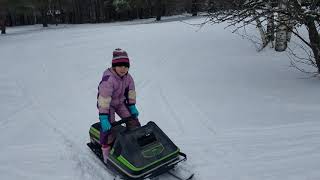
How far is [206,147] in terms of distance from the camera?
697cm

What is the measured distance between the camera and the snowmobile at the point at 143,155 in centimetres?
545

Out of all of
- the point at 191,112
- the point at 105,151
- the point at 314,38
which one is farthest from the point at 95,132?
the point at 314,38

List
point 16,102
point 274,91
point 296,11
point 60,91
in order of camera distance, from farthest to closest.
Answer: point 60,91 < point 16,102 < point 274,91 < point 296,11

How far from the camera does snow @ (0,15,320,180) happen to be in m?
6.39

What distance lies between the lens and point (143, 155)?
18.2 feet

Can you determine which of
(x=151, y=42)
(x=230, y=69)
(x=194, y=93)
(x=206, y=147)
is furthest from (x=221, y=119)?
(x=151, y=42)

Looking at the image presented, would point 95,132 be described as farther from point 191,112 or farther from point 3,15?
point 3,15

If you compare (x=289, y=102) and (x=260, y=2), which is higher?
(x=260, y=2)

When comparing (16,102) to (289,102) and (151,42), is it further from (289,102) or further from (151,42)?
(151,42)

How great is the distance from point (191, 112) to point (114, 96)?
3.25 m

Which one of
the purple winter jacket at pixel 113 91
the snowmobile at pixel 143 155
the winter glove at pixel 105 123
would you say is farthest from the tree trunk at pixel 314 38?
the winter glove at pixel 105 123

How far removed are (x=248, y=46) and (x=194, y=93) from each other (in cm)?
784

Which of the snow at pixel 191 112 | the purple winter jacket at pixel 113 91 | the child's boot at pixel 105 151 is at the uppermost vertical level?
the purple winter jacket at pixel 113 91

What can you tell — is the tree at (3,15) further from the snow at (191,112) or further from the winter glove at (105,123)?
the winter glove at (105,123)
